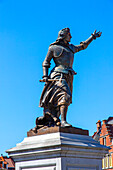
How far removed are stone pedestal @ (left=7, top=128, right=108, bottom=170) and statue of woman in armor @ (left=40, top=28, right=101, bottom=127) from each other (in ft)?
1.99

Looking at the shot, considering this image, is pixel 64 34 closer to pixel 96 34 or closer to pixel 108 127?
pixel 96 34

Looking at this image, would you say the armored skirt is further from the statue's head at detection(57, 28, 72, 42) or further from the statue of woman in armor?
the statue's head at detection(57, 28, 72, 42)

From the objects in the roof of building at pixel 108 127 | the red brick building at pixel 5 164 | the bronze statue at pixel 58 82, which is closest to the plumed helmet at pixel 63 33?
the bronze statue at pixel 58 82

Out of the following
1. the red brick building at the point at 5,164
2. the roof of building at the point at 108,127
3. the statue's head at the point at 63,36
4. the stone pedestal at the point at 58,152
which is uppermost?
the roof of building at the point at 108,127

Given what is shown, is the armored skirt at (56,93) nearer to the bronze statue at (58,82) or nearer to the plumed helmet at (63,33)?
the bronze statue at (58,82)

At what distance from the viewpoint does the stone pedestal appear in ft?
25.0

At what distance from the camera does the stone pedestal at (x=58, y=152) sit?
7.62 metres

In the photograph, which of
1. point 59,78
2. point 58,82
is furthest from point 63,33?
point 58,82

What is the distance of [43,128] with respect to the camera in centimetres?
852

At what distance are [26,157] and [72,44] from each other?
3363 mm

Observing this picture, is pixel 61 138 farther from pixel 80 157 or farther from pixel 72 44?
pixel 72 44

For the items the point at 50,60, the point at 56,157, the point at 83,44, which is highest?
the point at 83,44

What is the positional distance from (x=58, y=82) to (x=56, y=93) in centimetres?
29

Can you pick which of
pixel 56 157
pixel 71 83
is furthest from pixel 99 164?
pixel 71 83
